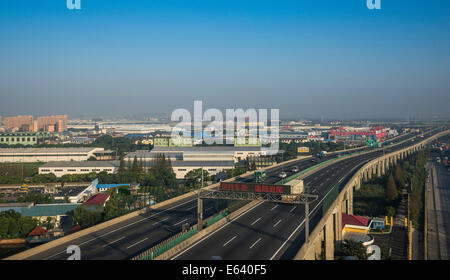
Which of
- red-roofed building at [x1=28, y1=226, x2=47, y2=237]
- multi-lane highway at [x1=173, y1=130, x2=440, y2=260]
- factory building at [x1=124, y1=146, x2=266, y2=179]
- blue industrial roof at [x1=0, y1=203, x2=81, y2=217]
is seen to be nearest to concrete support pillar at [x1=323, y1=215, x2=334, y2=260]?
multi-lane highway at [x1=173, y1=130, x2=440, y2=260]

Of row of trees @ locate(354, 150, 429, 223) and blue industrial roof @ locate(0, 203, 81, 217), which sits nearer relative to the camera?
blue industrial roof @ locate(0, 203, 81, 217)

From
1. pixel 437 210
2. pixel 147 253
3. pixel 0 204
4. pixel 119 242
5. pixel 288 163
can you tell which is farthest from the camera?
pixel 288 163

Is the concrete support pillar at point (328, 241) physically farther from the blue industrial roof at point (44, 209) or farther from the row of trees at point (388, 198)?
the blue industrial roof at point (44, 209)

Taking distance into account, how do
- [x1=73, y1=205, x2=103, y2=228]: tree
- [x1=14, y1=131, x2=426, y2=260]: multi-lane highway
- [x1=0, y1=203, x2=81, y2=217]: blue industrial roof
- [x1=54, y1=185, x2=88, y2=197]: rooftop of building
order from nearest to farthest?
[x1=14, y1=131, x2=426, y2=260]: multi-lane highway < [x1=73, y1=205, x2=103, y2=228]: tree < [x1=0, y1=203, x2=81, y2=217]: blue industrial roof < [x1=54, y1=185, x2=88, y2=197]: rooftop of building

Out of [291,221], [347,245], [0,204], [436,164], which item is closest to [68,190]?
[0,204]

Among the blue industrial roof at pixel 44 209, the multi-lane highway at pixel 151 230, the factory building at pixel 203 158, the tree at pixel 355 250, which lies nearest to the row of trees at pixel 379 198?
the multi-lane highway at pixel 151 230

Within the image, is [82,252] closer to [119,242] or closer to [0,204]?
[119,242]

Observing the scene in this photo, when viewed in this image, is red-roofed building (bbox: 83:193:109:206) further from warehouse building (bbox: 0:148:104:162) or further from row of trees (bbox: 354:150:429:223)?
warehouse building (bbox: 0:148:104:162)

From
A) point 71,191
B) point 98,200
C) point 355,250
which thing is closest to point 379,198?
point 355,250
